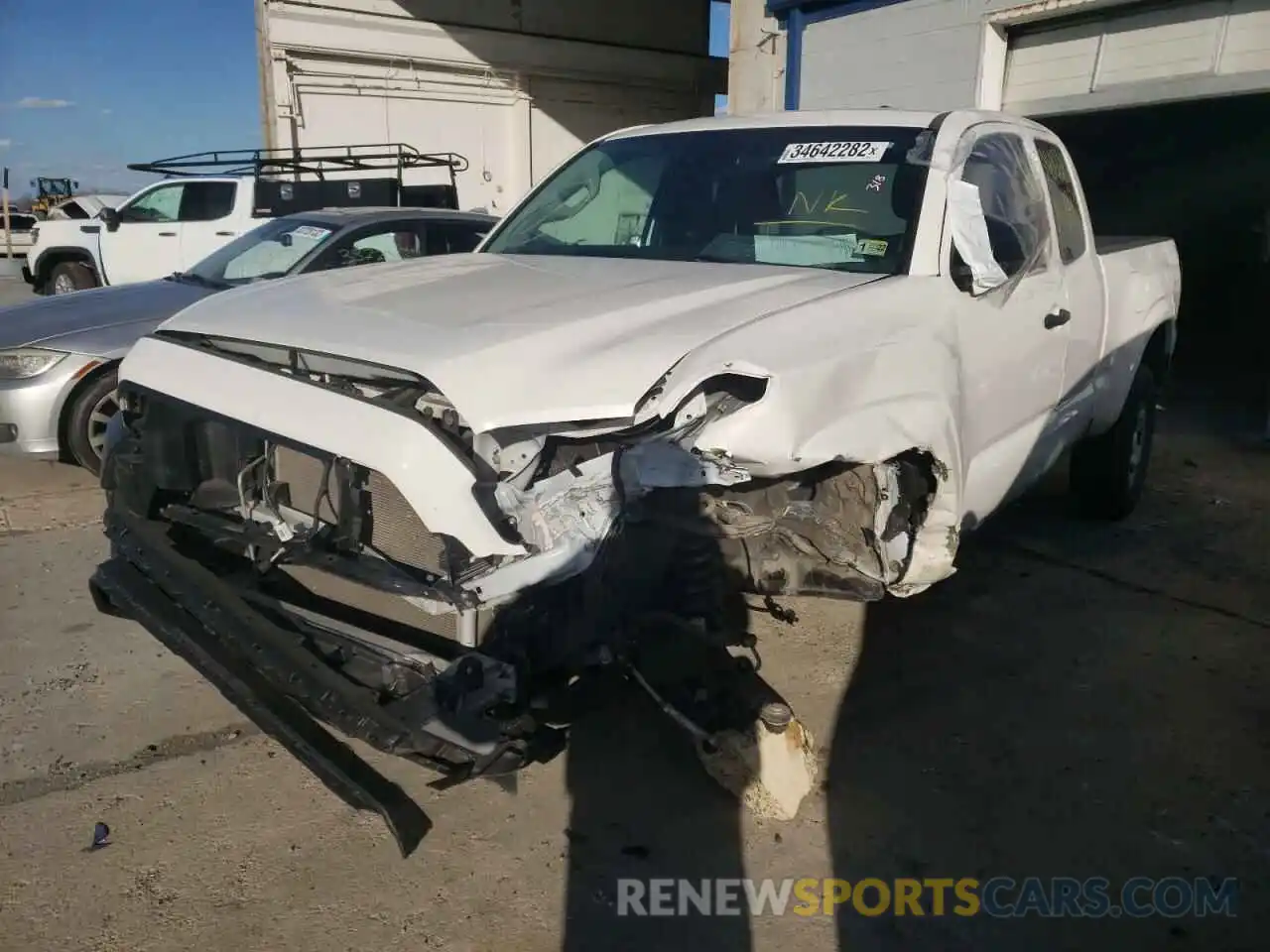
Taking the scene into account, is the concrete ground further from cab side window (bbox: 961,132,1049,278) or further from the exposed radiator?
cab side window (bbox: 961,132,1049,278)

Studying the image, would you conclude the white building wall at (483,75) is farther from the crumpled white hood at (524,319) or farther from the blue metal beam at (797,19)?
the crumpled white hood at (524,319)

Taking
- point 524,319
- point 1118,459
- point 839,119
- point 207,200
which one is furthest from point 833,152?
point 207,200

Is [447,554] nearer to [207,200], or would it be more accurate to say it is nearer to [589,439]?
[589,439]

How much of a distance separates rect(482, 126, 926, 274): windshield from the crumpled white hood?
0.22m

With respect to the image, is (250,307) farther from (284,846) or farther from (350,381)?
(284,846)

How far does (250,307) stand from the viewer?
3078 mm

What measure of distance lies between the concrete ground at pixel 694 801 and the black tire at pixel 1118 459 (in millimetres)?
Result: 1130

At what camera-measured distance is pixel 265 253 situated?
6.42 metres

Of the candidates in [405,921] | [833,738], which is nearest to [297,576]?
[405,921]

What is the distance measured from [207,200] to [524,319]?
31.7ft

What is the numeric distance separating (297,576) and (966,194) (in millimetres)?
2485

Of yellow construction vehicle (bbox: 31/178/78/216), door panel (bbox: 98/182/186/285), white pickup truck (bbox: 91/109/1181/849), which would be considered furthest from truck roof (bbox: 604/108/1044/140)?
yellow construction vehicle (bbox: 31/178/78/216)

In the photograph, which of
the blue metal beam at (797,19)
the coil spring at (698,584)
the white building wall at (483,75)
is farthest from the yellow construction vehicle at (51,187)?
the coil spring at (698,584)

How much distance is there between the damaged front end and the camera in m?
2.35
